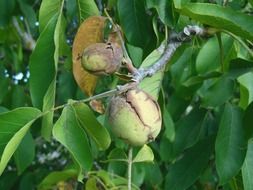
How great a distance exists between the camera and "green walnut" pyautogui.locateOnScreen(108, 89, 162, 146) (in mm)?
1033

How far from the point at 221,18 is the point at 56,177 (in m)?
0.75

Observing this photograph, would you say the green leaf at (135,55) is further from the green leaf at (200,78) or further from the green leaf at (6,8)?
the green leaf at (6,8)

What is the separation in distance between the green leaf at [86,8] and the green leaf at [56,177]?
490 millimetres

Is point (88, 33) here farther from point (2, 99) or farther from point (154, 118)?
point (2, 99)

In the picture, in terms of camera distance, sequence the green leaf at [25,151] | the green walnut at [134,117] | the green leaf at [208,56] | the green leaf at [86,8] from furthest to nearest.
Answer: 1. the green leaf at [208,56]
2. the green leaf at [25,151]
3. the green leaf at [86,8]
4. the green walnut at [134,117]

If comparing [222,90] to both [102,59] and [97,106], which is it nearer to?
[97,106]

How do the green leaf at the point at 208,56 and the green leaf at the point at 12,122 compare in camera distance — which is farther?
the green leaf at the point at 208,56

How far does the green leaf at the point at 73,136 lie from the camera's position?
3.73ft

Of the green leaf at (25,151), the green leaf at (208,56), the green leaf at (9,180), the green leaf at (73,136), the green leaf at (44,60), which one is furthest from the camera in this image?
the green leaf at (9,180)

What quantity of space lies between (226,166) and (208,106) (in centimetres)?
44

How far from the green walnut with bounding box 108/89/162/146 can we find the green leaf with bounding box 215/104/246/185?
1.30 ft

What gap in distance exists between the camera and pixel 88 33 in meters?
1.26

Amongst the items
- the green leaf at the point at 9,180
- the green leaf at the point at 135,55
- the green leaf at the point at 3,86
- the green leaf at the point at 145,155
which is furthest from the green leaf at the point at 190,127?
the green leaf at the point at 9,180

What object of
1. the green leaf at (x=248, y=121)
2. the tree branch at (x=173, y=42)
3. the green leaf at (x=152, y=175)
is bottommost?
the green leaf at (x=152, y=175)
